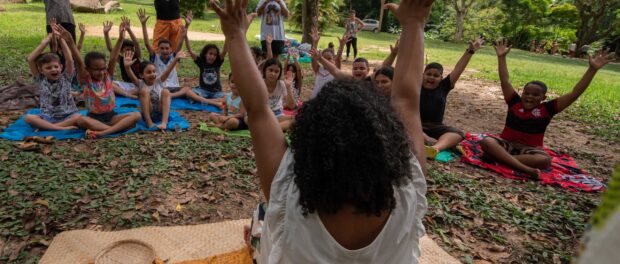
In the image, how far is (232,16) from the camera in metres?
1.62

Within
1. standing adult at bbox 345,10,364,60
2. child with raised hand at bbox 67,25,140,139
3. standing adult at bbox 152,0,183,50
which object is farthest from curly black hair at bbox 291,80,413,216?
standing adult at bbox 152,0,183,50

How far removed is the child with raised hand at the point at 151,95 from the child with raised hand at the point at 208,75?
3.48 feet

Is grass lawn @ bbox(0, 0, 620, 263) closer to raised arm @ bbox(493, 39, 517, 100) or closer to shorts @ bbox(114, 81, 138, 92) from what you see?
raised arm @ bbox(493, 39, 517, 100)

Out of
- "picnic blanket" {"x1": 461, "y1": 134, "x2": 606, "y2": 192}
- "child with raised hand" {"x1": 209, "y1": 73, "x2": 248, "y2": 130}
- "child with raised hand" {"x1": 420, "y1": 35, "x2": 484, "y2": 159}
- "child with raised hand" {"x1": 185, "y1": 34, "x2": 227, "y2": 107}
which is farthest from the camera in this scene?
"child with raised hand" {"x1": 185, "y1": 34, "x2": 227, "y2": 107}

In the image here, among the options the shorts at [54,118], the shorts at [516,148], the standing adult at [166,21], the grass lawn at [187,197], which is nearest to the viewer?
the grass lawn at [187,197]

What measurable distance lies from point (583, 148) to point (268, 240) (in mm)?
5981

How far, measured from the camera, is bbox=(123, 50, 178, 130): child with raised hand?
205 inches

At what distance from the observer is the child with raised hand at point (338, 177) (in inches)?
49.4

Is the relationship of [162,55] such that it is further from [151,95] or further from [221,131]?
[221,131]

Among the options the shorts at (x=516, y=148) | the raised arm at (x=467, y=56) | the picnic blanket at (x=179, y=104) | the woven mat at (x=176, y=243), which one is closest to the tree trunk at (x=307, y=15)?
the picnic blanket at (x=179, y=104)

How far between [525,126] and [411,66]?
12.5ft

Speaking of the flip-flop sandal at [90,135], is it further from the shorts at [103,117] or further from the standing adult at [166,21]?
the standing adult at [166,21]

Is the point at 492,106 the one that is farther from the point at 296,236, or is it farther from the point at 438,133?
the point at 296,236

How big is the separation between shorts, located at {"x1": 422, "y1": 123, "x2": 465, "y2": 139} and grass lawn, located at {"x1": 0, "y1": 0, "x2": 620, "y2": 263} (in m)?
0.65
